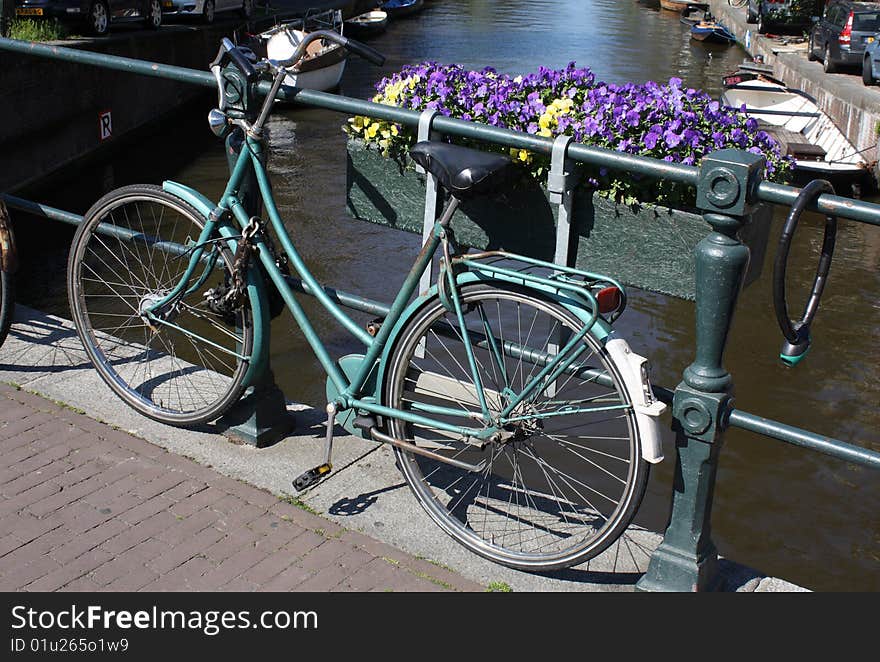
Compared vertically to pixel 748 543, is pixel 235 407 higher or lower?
higher

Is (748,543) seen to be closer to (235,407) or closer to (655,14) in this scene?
(235,407)

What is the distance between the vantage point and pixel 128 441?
13.0 ft

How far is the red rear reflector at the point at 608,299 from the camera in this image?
9.55 ft

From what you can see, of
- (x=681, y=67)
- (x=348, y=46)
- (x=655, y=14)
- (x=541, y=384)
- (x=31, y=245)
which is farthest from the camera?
(x=655, y=14)

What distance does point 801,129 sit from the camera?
1909 centimetres

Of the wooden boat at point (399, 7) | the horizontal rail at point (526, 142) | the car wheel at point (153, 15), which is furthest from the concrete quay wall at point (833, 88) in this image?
the horizontal rail at point (526, 142)

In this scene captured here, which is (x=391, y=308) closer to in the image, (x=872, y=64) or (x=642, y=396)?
(x=642, y=396)

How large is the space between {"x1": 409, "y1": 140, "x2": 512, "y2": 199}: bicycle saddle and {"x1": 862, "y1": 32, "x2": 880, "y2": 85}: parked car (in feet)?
58.9

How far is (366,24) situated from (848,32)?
51.3 ft

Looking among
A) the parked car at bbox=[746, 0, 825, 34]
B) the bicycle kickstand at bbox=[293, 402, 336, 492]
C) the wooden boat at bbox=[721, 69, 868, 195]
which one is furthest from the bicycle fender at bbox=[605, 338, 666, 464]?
the parked car at bbox=[746, 0, 825, 34]

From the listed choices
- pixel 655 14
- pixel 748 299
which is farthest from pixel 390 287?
pixel 655 14

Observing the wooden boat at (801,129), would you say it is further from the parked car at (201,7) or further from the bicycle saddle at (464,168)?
the bicycle saddle at (464,168)

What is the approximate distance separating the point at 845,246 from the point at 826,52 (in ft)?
35.2

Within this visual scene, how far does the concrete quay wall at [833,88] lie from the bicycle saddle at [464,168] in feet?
47.0
